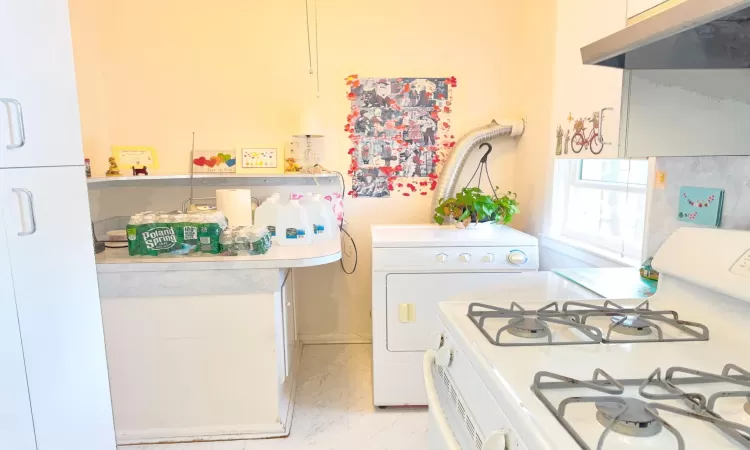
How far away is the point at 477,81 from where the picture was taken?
9.92 feet

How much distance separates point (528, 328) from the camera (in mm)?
1060

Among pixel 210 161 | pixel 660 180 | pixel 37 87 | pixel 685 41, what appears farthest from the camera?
pixel 210 161

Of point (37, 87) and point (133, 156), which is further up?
point (37, 87)

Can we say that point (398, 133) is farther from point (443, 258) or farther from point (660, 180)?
point (660, 180)

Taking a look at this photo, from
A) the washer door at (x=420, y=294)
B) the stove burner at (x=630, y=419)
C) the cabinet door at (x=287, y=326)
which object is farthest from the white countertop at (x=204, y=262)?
the stove burner at (x=630, y=419)

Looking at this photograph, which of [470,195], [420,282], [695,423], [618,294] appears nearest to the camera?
[695,423]

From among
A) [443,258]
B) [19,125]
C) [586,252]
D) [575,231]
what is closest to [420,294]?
[443,258]

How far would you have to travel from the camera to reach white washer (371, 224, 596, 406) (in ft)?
7.50

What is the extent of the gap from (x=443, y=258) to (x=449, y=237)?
0.48ft

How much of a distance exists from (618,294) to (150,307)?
1.97 metres

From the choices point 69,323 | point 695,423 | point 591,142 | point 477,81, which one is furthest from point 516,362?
point 477,81

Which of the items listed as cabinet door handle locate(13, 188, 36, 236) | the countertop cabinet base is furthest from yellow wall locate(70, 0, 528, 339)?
cabinet door handle locate(13, 188, 36, 236)

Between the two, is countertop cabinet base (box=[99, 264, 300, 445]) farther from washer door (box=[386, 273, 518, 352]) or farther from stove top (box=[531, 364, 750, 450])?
stove top (box=[531, 364, 750, 450])

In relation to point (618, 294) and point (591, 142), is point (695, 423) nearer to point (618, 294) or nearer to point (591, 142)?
point (618, 294)
